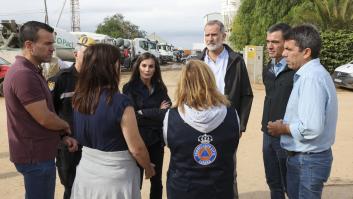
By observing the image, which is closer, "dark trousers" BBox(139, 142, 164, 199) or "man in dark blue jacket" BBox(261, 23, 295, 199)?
"man in dark blue jacket" BBox(261, 23, 295, 199)

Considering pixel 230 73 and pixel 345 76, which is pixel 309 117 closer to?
pixel 230 73

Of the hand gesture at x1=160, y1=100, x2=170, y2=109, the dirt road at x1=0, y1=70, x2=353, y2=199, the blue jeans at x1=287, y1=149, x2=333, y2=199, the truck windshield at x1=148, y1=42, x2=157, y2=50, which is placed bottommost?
the dirt road at x1=0, y1=70, x2=353, y2=199

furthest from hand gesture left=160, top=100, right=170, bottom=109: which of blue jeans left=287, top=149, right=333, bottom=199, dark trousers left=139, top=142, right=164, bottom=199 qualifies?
blue jeans left=287, top=149, right=333, bottom=199

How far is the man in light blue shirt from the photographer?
2.59m

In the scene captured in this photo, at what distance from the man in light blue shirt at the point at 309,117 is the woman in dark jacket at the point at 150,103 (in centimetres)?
123

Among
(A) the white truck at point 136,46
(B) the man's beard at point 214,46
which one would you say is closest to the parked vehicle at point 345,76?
(B) the man's beard at point 214,46

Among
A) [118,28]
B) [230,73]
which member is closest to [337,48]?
[230,73]

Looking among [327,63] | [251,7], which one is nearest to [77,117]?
[327,63]

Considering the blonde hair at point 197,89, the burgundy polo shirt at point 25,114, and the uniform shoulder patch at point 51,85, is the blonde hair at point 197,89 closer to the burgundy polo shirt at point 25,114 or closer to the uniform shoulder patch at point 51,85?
the burgundy polo shirt at point 25,114

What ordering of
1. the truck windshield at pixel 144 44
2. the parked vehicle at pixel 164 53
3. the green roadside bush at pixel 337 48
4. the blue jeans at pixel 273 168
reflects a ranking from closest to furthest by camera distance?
the blue jeans at pixel 273 168, the green roadside bush at pixel 337 48, the truck windshield at pixel 144 44, the parked vehicle at pixel 164 53

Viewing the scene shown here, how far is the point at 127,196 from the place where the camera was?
2.66 meters

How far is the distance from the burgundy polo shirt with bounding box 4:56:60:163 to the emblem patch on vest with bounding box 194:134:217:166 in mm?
1080

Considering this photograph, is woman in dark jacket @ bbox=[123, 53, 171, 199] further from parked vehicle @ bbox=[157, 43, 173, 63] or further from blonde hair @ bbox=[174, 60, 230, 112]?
parked vehicle @ bbox=[157, 43, 173, 63]

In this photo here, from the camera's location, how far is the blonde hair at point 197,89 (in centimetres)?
255
